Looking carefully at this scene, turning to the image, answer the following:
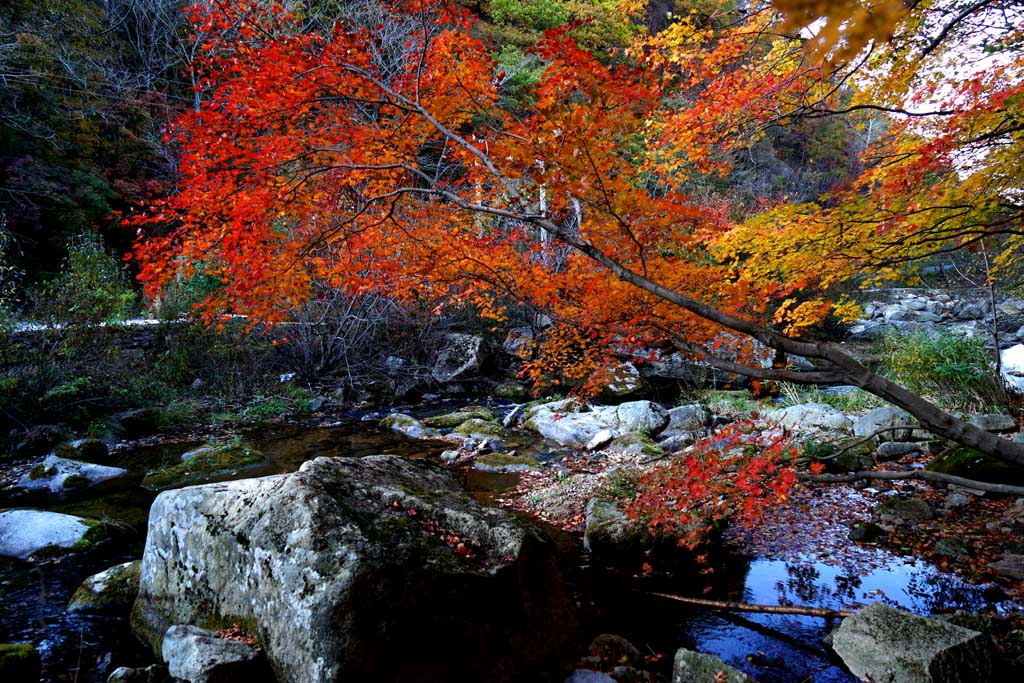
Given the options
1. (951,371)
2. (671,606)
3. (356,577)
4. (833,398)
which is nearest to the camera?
(356,577)

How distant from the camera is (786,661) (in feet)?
11.9

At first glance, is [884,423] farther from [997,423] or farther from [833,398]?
[833,398]

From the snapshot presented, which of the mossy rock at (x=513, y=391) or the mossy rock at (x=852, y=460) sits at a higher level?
the mossy rock at (x=852, y=460)

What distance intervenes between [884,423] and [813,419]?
1089 mm

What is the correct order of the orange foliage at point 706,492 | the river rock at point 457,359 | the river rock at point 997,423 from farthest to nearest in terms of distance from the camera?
Result: 1. the river rock at point 457,359
2. the river rock at point 997,423
3. the orange foliage at point 706,492

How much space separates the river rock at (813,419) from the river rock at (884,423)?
0.21m

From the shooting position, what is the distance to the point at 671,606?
4.37 meters

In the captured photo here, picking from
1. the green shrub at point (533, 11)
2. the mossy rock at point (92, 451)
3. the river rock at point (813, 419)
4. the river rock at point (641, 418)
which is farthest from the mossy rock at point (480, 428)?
the green shrub at point (533, 11)

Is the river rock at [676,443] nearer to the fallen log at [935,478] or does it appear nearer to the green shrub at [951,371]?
the green shrub at [951,371]

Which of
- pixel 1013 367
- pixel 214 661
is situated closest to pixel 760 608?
pixel 214 661

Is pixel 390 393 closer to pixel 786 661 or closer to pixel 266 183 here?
pixel 266 183

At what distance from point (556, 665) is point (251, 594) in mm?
1884

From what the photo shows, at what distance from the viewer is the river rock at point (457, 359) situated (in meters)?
13.3

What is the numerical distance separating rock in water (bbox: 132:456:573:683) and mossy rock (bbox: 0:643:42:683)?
1.76 ft
